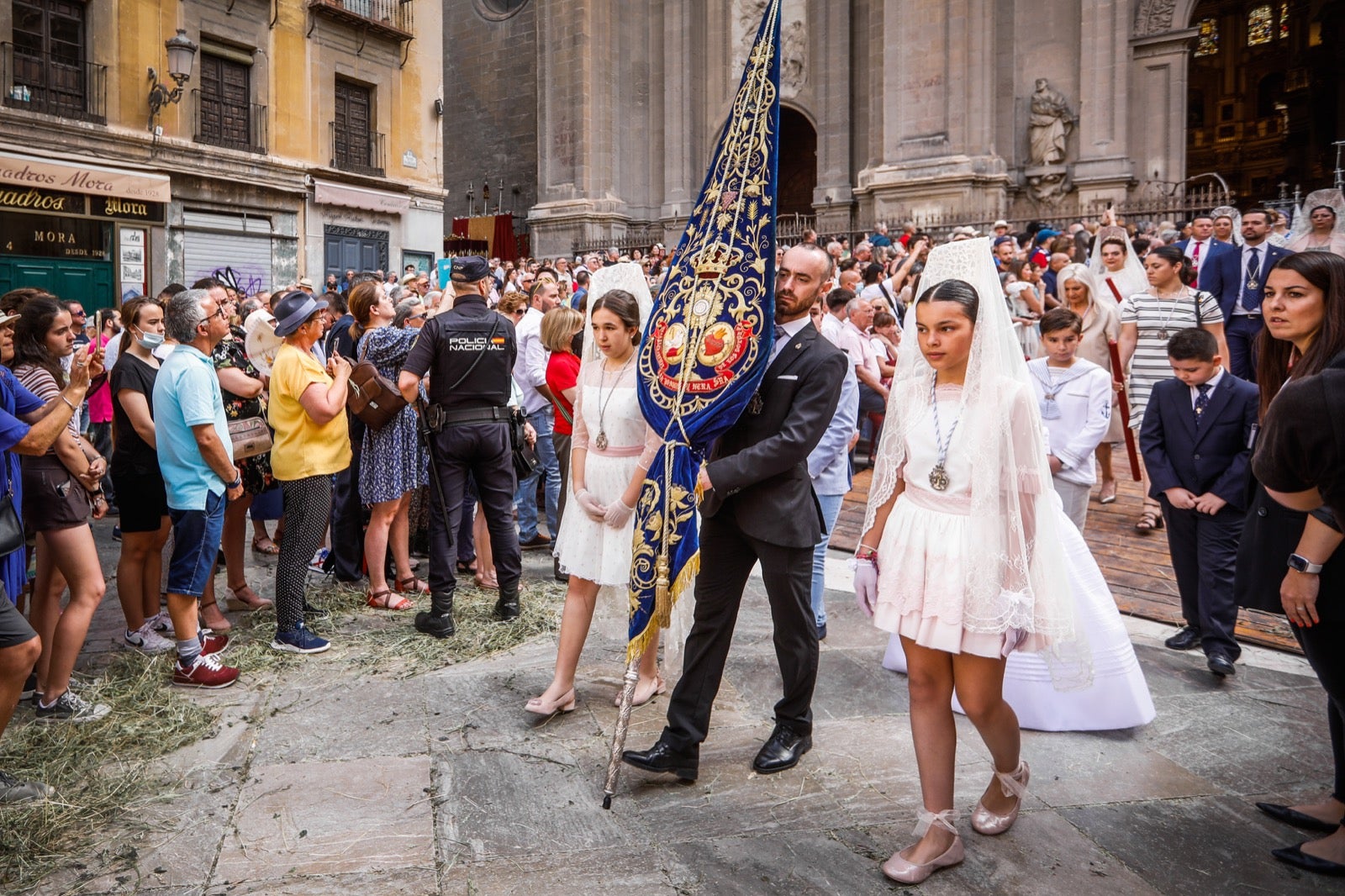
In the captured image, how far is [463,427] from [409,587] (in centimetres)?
149

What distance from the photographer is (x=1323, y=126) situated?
32000 mm

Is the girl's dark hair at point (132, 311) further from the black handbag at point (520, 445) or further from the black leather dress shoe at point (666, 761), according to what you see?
the black leather dress shoe at point (666, 761)

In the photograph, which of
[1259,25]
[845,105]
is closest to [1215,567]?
[845,105]

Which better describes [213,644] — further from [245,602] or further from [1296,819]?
[1296,819]

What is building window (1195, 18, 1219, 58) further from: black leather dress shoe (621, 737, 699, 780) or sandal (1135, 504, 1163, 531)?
black leather dress shoe (621, 737, 699, 780)

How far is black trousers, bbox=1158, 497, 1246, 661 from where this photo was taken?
4.78 meters

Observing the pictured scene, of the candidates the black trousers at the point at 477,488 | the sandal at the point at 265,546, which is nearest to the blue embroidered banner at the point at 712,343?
the black trousers at the point at 477,488

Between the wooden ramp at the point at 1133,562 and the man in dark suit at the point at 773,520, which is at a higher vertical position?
the man in dark suit at the point at 773,520

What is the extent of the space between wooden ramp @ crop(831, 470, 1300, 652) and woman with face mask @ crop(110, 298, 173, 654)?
488 centimetres

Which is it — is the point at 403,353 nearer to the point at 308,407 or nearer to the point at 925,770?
the point at 308,407

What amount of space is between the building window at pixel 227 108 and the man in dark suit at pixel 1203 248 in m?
17.4

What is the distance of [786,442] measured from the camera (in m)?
3.47

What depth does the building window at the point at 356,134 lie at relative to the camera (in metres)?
21.4

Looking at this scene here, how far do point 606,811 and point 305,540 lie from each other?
263 cm
